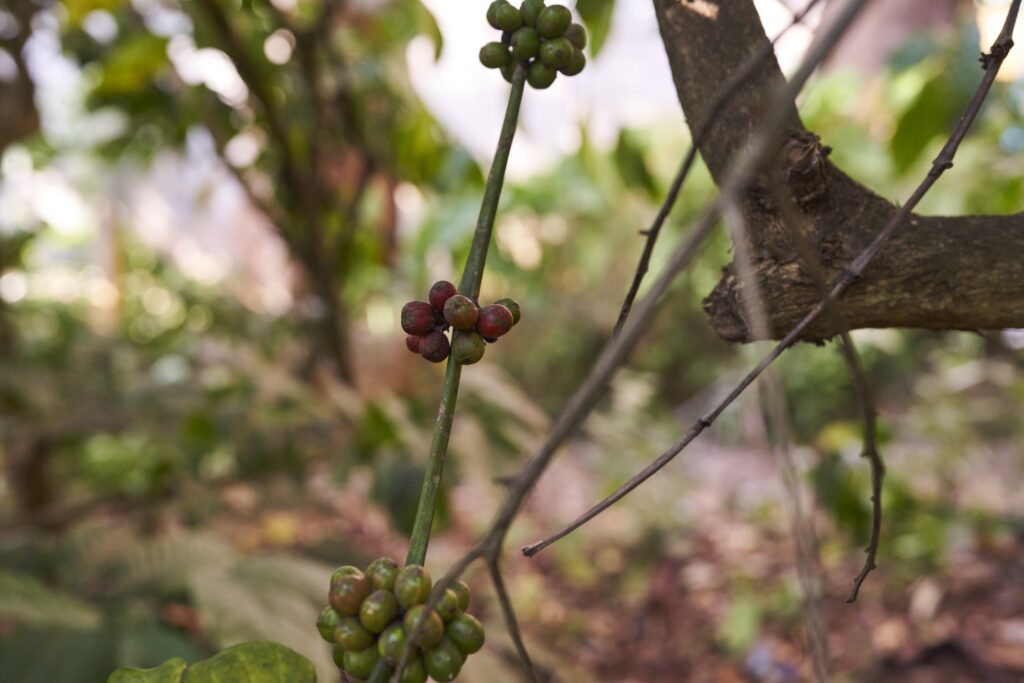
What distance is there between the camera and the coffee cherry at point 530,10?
34 cm

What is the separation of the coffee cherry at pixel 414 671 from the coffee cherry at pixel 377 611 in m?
0.01

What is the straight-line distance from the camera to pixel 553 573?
2.19 m

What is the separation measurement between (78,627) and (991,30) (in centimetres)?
195

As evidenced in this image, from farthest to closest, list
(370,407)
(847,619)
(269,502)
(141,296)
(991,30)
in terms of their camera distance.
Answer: (141,296), (991,30), (847,619), (269,502), (370,407)

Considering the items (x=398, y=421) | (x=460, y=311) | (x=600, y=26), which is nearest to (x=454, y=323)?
(x=460, y=311)

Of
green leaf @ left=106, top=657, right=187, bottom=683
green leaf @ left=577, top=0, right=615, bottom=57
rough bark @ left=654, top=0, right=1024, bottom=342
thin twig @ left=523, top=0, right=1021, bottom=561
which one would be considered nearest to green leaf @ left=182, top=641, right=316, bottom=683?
green leaf @ left=106, top=657, right=187, bottom=683

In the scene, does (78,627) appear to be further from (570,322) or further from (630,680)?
(570,322)

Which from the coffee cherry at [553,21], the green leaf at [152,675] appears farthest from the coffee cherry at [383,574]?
the coffee cherry at [553,21]

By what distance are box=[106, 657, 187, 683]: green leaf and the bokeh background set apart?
0.89ft

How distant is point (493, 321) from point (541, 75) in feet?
0.38

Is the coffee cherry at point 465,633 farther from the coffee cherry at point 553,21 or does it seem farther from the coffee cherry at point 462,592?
the coffee cherry at point 553,21

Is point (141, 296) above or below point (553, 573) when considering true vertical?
above

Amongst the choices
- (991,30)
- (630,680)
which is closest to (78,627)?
(630,680)

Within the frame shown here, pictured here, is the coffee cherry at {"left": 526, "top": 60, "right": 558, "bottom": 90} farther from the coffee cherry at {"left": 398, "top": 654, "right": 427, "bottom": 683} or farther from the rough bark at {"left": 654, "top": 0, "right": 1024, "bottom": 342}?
the coffee cherry at {"left": 398, "top": 654, "right": 427, "bottom": 683}
